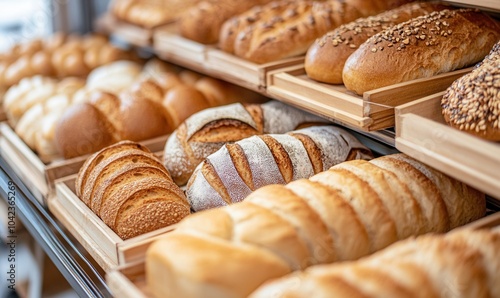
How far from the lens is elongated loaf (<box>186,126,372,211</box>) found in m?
2.02

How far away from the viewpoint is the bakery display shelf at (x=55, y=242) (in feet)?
6.62

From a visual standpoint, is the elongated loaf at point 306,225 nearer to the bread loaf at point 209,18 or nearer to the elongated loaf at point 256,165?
the elongated loaf at point 256,165

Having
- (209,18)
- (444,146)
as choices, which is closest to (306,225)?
(444,146)

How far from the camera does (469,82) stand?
1723mm

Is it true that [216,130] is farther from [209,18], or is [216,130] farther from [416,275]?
[416,275]

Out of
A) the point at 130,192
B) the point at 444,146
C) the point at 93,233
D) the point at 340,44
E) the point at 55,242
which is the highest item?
the point at 340,44

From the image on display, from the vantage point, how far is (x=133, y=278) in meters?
1.63

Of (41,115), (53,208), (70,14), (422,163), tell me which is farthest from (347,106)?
(70,14)

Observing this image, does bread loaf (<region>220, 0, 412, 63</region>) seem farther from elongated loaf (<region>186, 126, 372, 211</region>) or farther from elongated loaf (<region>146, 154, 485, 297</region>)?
elongated loaf (<region>146, 154, 485, 297</region>)

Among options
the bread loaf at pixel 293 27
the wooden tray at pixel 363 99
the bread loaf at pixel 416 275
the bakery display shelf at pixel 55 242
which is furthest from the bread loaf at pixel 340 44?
the bakery display shelf at pixel 55 242

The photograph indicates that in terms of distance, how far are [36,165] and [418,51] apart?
162cm

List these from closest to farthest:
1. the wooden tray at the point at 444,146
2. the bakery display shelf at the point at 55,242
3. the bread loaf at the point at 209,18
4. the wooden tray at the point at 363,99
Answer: the wooden tray at the point at 444,146
the wooden tray at the point at 363,99
the bakery display shelf at the point at 55,242
the bread loaf at the point at 209,18

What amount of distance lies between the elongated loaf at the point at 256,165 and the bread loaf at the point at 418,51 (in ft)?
0.85

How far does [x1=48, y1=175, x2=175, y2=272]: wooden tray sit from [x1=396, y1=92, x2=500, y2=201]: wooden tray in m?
0.75
